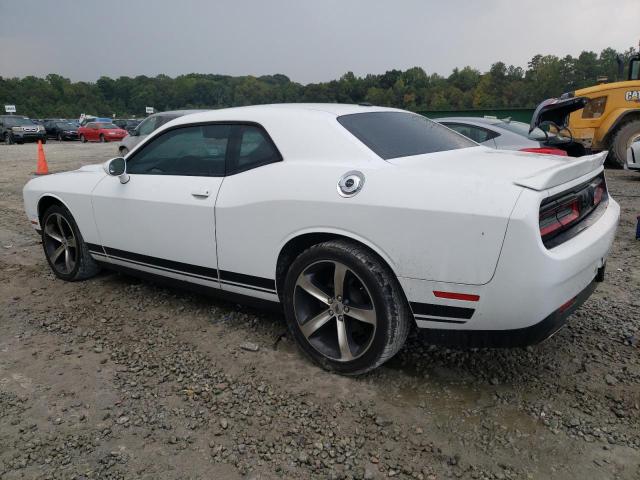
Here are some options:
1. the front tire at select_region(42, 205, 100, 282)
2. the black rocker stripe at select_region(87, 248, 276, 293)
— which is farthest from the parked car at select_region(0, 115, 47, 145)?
the black rocker stripe at select_region(87, 248, 276, 293)

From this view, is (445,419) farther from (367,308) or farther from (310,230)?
(310,230)

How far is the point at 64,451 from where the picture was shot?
2229mm

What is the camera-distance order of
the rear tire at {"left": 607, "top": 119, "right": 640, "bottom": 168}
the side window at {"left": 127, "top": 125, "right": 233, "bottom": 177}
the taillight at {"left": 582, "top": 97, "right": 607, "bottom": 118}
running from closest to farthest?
the side window at {"left": 127, "top": 125, "right": 233, "bottom": 177}
the rear tire at {"left": 607, "top": 119, "right": 640, "bottom": 168}
the taillight at {"left": 582, "top": 97, "right": 607, "bottom": 118}

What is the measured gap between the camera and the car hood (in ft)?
7.48

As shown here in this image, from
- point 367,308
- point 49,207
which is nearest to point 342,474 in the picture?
point 367,308

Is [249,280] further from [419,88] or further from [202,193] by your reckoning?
[419,88]

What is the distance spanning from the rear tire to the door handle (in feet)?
34.2

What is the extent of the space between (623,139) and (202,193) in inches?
418

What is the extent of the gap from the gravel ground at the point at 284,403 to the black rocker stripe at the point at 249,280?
417mm

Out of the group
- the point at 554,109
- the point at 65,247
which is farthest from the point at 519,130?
the point at 65,247

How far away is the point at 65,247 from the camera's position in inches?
171

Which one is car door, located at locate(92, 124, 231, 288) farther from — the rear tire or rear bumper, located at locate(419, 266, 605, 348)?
the rear tire

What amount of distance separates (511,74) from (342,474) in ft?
201

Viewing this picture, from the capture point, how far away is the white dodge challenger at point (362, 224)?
2225mm
